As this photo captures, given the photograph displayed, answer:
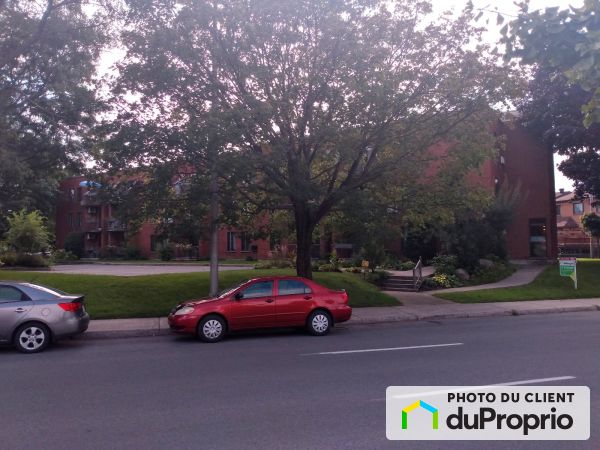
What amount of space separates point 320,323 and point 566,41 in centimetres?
799

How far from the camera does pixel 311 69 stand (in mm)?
14344

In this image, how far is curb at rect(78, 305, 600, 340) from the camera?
41.0ft

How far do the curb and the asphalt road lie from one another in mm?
511

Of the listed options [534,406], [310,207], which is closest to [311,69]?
[310,207]

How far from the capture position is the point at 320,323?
12.3 metres

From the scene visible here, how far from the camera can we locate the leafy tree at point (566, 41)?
566 centimetres

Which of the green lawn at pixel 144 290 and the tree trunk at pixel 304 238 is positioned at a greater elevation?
the tree trunk at pixel 304 238

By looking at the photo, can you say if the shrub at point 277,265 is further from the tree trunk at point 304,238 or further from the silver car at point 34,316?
the silver car at point 34,316

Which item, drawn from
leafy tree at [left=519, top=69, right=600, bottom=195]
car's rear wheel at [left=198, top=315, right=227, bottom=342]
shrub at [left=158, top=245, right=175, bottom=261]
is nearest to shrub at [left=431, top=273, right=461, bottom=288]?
leafy tree at [left=519, top=69, right=600, bottom=195]

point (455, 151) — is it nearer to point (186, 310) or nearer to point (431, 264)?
point (186, 310)

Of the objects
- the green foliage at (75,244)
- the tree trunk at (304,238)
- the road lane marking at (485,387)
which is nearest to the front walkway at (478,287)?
the tree trunk at (304,238)

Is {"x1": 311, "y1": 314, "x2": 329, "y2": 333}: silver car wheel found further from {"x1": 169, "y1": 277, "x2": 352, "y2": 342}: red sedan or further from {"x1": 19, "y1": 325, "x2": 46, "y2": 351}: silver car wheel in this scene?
{"x1": 19, "y1": 325, "x2": 46, "y2": 351}: silver car wheel

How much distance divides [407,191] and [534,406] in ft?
39.7

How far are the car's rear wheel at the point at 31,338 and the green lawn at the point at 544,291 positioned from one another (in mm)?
13199
